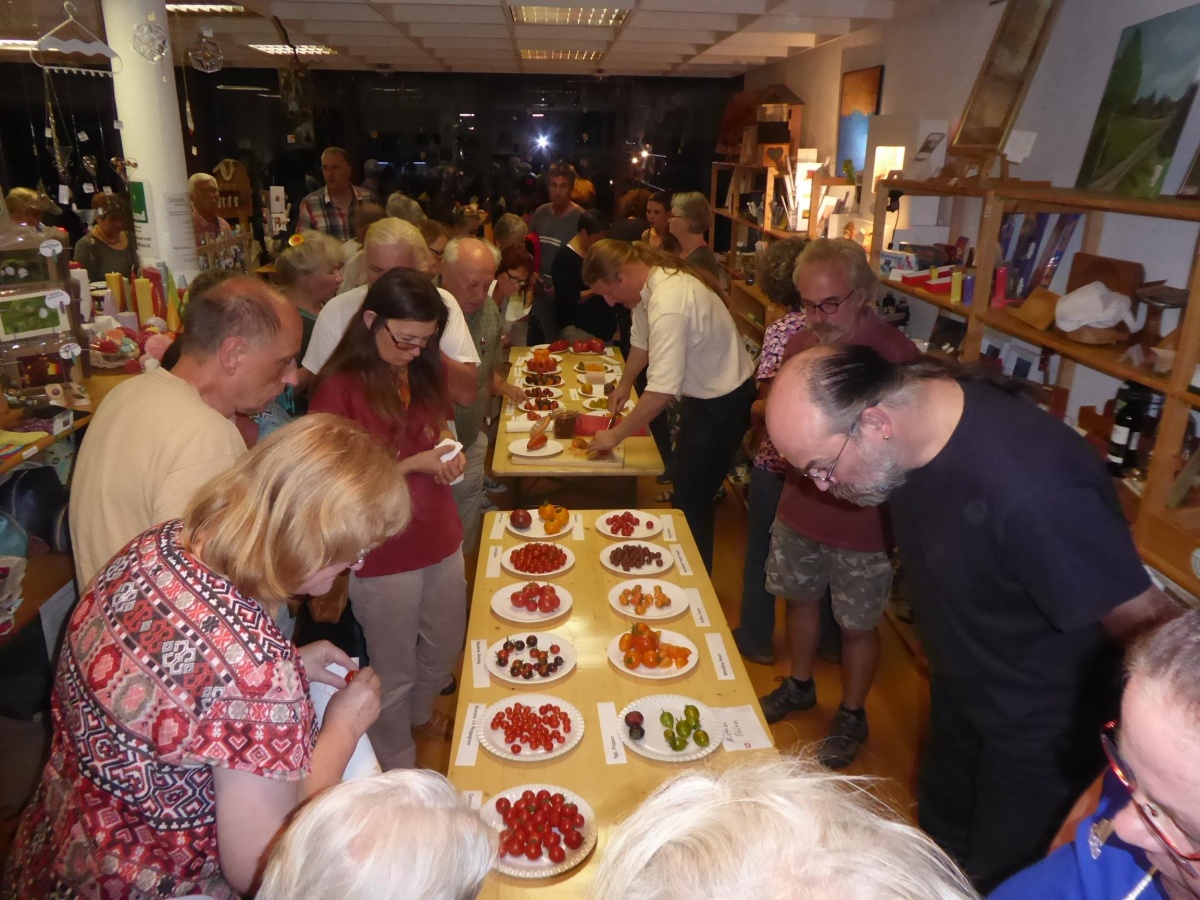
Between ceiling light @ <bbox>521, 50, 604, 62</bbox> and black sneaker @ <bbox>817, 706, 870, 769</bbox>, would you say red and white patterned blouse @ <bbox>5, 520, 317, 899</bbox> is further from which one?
ceiling light @ <bbox>521, 50, 604, 62</bbox>

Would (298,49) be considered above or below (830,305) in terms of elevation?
above

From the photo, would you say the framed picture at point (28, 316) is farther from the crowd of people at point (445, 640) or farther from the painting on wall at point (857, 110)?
the painting on wall at point (857, 110)

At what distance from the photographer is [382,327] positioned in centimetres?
226

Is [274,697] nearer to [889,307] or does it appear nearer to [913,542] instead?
[913,542]

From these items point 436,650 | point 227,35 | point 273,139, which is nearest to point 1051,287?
point 436,650

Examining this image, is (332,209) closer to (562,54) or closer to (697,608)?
(562,54)

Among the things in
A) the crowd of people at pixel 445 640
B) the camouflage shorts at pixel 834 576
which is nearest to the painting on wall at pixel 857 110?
the crowd of people at pixel 445 640

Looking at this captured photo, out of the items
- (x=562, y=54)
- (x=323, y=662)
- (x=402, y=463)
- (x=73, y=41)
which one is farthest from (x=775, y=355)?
(x=562, y=54)

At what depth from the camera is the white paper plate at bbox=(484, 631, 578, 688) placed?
1.91 metres

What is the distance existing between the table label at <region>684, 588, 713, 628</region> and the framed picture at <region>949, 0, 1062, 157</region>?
7.09 feet

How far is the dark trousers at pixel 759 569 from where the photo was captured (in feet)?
10.4

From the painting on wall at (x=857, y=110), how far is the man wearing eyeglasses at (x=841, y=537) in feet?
8.18

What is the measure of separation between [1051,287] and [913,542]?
6.06 feet

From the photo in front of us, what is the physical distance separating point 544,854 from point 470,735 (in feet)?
1.31
